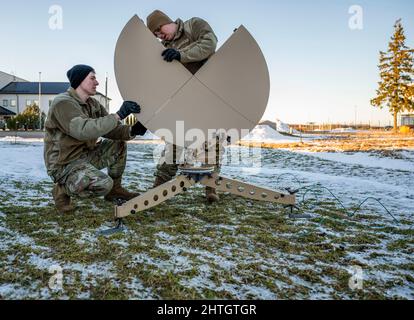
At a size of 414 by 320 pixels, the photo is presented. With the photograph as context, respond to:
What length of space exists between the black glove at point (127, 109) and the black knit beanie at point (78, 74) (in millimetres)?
578

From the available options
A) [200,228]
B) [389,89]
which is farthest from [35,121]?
[389,89]

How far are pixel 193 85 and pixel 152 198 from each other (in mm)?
1030

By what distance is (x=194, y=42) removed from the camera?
2771 millimetres

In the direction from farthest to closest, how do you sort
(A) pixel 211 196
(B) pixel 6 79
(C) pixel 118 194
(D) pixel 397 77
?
(B) pixel 6 79 → (D) pixel 397 77 → (A) pixel 211 196 → (C) pixel 118 194

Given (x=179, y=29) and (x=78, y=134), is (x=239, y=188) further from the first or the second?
(x=179, y=29)

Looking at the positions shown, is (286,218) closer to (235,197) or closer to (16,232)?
(235,197)

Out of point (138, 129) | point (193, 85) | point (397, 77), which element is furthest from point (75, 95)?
point (397, 77)

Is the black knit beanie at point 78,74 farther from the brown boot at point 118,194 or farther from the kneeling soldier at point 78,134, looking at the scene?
the brown boot at point 118,194

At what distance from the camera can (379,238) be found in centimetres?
244

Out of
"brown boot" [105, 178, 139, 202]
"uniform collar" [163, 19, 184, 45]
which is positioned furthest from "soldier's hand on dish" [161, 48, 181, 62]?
"brown boot" [105, 178, 139, 202]

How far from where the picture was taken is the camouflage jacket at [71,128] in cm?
245

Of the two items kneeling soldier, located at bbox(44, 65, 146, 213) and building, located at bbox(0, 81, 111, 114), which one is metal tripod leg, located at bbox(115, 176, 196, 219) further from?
building, located at bbox(0, 81, 111, 114)

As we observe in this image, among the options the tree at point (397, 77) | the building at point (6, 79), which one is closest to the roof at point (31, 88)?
the building at point (6, 79)
